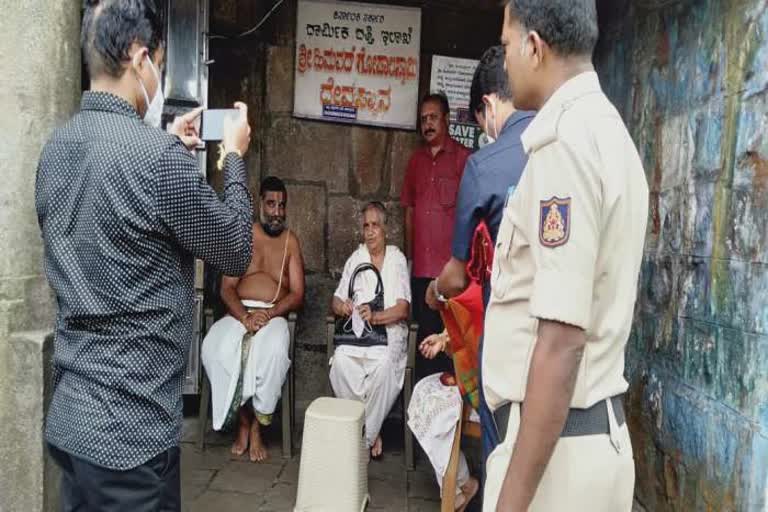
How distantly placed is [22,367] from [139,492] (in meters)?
1.06

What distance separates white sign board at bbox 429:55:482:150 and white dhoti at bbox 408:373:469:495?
94.7 inches

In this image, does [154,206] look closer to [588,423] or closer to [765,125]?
[588,423]

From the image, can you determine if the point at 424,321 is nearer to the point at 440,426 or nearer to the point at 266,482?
the point at 440,426

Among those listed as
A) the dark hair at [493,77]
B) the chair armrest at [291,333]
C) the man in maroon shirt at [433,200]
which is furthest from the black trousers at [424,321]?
the dark hair at [493,77]

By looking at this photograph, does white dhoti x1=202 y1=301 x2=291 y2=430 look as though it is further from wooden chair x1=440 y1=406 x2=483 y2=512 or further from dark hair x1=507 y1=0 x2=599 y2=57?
dark hair x1=507 y1=0 x2=599 y2=57

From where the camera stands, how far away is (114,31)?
1619 mm

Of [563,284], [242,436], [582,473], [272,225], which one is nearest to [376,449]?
[242,436]

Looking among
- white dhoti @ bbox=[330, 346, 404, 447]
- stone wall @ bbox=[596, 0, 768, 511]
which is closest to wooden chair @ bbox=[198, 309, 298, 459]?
white dhoti @ bbox=[330, 346, 404, 447]

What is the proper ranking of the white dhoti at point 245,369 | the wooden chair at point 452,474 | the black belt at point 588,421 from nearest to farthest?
1. the black belt at point 588,421
2. the wooden chair at point 452,474
3. the white dhoti at point 245,369

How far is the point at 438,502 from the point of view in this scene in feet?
11.6

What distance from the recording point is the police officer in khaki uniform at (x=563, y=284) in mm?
1098

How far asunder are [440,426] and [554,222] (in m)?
2.29

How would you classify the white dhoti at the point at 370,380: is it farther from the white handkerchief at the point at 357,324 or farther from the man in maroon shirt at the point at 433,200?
the man in maroon shirt at the point at 433,200

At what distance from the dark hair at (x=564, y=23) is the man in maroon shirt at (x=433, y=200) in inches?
132
